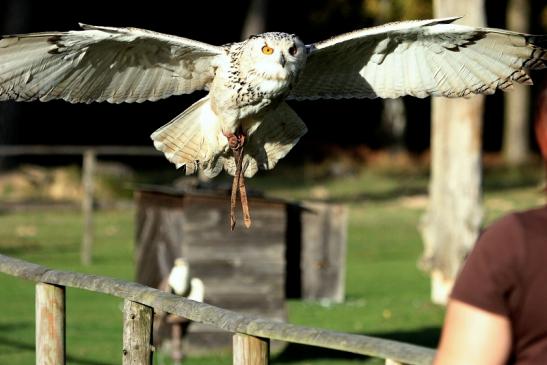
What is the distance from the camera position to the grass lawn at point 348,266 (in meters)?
10.1

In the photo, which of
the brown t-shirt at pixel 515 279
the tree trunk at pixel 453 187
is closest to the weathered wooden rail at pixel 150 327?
the brown t-shirt at pixel 515 279

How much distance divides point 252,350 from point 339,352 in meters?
6.50

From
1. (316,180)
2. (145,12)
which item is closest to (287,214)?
(316,180)

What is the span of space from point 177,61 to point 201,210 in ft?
8.12

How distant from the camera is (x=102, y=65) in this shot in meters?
7.12

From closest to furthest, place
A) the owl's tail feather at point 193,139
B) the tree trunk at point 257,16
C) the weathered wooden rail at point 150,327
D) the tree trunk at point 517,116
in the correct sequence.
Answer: the weathered wooden rail at point 150,327 < the owl's tail feather at point 193,139 < the tree trunk at point 257,16 < the tree trunk at point 517,116

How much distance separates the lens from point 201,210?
9648mm

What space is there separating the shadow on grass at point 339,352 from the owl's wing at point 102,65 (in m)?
3.07

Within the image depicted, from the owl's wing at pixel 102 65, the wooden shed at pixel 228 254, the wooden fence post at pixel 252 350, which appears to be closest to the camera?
the wooden fence post at pixel 252 350

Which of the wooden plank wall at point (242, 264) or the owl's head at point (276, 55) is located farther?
the wooden plank wall at point (242, 264)

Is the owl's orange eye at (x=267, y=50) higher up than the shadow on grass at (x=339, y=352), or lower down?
higher up

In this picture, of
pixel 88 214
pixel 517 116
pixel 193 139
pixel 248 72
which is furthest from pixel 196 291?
pixel 517 116

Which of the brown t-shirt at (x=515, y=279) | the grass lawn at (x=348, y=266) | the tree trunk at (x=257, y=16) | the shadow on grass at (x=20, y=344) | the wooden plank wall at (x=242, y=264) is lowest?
the grass lawn at (x=348, y=266)

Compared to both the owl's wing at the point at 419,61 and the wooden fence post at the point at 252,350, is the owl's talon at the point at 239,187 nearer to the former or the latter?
the owl's wing at the point at 419,61
